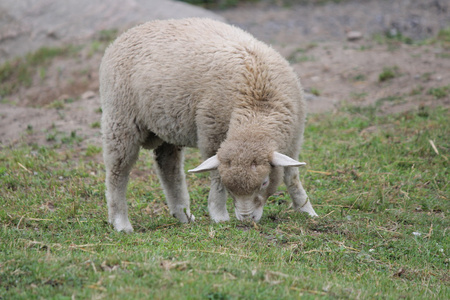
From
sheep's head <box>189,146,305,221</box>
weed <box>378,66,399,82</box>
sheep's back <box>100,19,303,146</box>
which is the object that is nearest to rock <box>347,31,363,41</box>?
weed <box>378,66,399,82</box>

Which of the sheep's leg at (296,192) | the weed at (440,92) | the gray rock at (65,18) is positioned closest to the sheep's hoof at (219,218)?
the sheep's leg at (296,192)

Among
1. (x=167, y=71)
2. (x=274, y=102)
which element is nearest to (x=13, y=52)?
(x=167, y=71)

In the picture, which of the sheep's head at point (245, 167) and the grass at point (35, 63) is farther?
the grass at point (35, 63)

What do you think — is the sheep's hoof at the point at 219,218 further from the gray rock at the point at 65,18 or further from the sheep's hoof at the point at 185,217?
the gray rock at the point at 65,18

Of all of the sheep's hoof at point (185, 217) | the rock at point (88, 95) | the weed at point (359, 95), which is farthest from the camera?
the rock at point (88, 95)

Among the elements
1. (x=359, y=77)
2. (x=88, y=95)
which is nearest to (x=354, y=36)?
(x=359, y=77)

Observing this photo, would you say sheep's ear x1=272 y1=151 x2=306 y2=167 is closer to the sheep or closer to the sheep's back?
the sheep

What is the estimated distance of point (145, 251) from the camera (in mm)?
4840

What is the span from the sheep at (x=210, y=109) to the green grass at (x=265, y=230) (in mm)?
413

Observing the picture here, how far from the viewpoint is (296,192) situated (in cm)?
641

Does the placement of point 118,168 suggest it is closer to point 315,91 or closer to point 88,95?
point 88,95

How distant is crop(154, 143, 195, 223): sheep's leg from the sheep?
81mm

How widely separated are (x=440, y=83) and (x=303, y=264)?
21.2 feet

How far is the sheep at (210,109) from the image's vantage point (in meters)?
5.40
